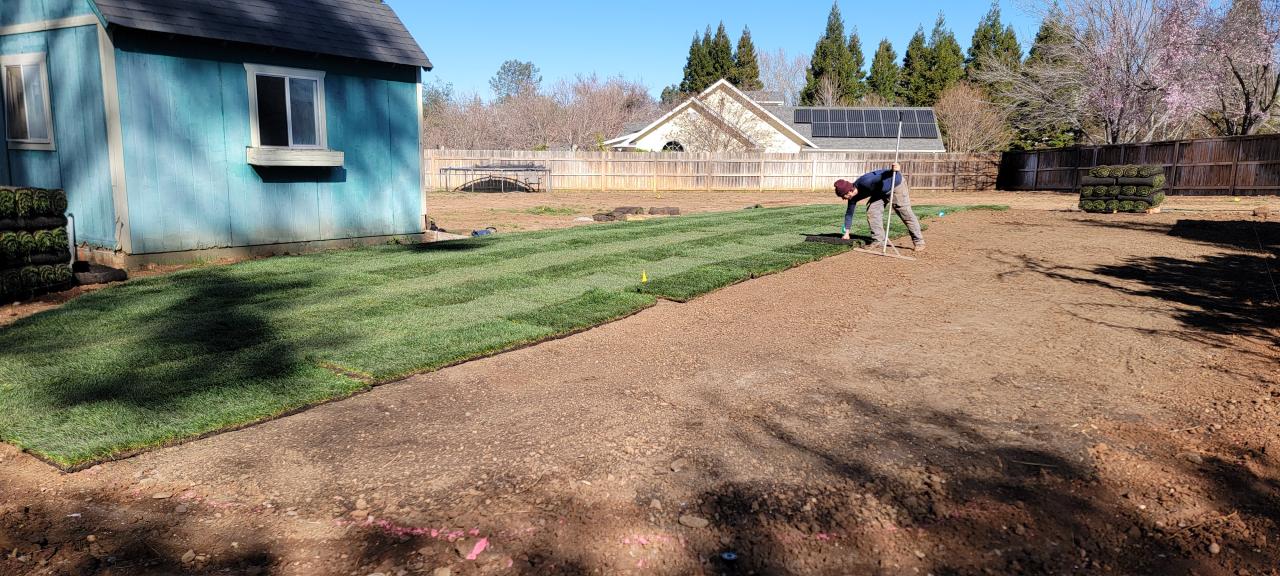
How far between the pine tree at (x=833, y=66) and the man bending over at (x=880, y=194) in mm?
57874

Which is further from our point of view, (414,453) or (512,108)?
(512,108)

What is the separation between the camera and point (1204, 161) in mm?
25750

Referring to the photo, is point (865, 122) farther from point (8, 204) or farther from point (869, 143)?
point (8, 204)

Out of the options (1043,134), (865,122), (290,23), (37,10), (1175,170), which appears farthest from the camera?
(1043,134)

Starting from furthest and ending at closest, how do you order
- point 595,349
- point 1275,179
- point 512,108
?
point 512,108, point 1275,179, point 595,349

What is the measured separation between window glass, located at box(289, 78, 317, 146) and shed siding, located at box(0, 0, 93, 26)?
2.49 m

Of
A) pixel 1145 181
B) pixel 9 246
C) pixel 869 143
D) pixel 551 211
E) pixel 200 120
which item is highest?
pixel 869 143

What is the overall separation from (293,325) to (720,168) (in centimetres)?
2909

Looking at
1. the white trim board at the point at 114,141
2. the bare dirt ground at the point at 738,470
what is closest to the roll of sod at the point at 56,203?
the white trim board at the point at 114,141

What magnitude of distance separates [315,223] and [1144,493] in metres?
11.0

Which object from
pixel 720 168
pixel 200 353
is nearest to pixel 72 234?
pixel 200 353

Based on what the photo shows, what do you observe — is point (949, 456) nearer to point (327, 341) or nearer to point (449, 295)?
point (327, 341)

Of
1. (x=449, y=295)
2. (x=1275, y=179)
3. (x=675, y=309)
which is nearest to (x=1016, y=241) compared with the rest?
(x=675, y=309)

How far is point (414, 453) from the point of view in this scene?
3994mm
